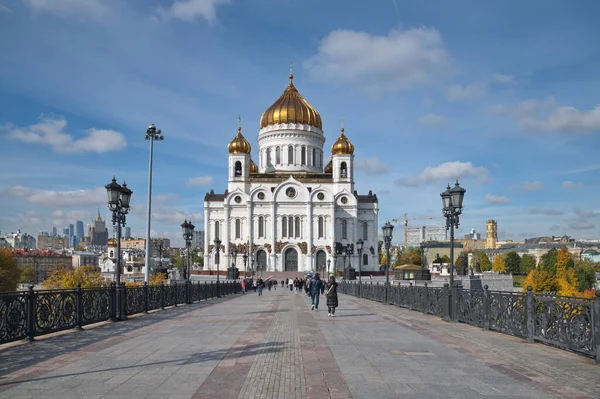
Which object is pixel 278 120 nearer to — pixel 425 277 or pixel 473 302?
pixel 425 277

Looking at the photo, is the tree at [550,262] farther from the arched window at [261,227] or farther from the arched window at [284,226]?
the arched window at [261,227]

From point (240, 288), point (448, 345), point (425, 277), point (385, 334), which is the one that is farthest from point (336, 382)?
point (425, 277)

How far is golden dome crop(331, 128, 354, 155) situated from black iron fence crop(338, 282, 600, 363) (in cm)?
6174

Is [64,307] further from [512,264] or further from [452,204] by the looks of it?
[512,264]

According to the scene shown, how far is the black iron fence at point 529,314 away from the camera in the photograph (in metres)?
9.09

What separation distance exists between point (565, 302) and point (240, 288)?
3712 cm

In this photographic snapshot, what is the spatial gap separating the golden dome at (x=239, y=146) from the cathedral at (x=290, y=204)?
144mm

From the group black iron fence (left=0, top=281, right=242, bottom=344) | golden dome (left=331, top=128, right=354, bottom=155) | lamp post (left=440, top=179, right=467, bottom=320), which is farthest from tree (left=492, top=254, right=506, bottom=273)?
black iron fence (left=0, top=281, right=242, bottom=344)

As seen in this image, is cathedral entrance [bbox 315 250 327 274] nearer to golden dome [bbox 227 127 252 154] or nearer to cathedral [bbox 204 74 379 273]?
cathedral [bbox 204 74 379 273]

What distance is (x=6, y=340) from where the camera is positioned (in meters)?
10.4

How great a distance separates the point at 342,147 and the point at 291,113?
902 centimetres

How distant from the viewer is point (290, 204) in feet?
251

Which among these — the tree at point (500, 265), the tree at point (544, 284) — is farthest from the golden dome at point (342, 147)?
the tree at point (500, 265)

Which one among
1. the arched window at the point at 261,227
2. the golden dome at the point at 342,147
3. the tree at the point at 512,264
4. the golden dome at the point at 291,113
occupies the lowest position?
the tree at the point at 512,264
